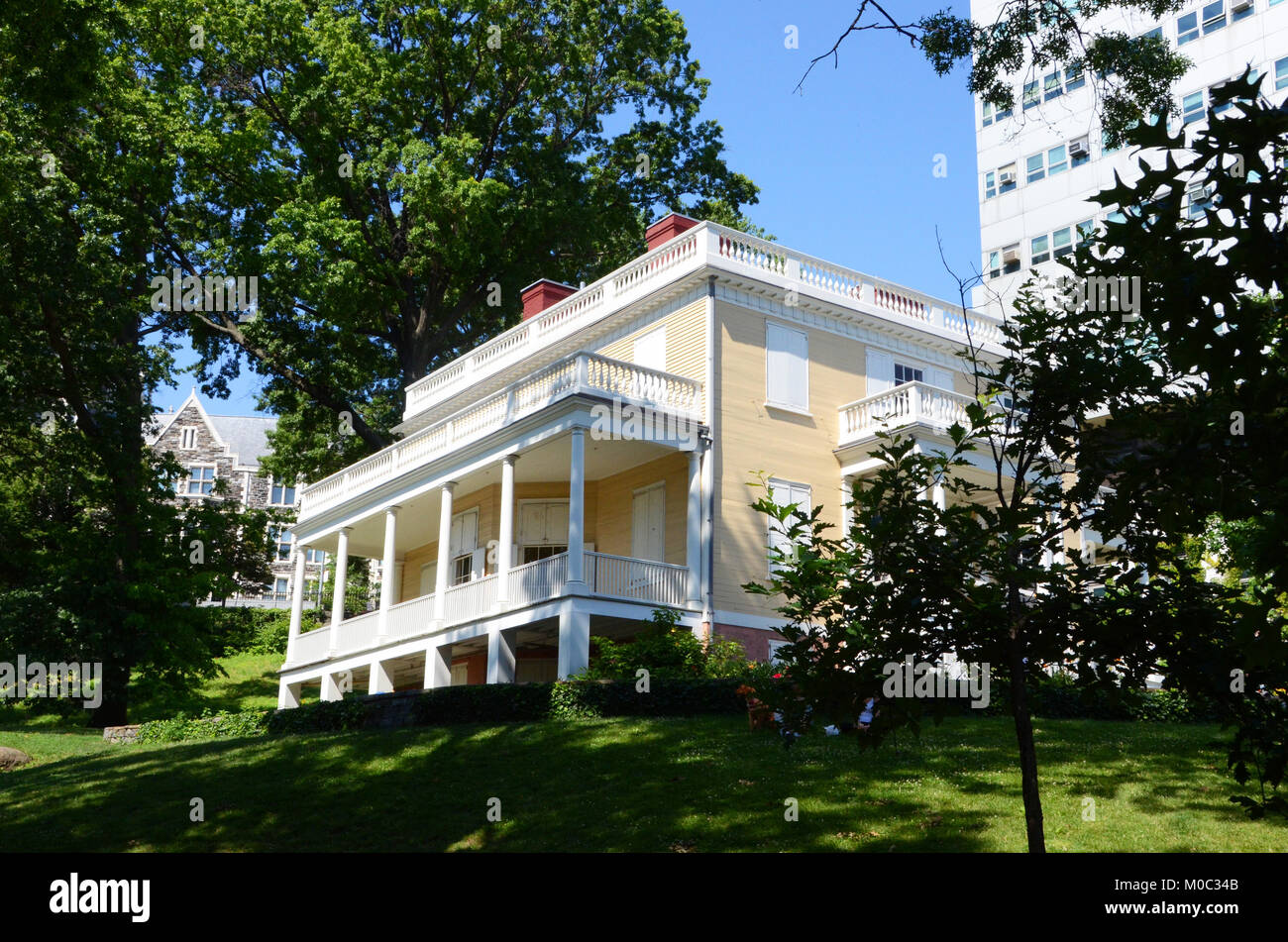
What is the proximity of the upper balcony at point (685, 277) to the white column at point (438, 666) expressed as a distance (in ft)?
26.5

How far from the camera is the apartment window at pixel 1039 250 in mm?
47844

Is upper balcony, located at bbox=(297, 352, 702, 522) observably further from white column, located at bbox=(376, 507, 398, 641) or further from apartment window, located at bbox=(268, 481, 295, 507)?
apartment window, located at bbox=(268, 481, 295, 507)

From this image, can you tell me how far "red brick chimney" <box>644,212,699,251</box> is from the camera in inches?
1163

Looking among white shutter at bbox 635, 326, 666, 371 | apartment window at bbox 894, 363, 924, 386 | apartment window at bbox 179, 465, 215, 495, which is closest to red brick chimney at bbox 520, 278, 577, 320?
white shutter at bbox 635, 326, 666, 371

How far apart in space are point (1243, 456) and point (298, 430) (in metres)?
35.8

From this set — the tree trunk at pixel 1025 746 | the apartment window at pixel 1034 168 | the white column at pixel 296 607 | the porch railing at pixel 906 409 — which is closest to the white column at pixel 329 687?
the white column at pixel 296 607

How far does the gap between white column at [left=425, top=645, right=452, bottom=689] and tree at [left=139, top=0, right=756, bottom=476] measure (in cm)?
1172

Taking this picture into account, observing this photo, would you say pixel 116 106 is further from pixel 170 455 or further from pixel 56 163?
pixel 170 455

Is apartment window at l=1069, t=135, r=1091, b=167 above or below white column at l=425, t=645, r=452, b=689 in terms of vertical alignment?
above

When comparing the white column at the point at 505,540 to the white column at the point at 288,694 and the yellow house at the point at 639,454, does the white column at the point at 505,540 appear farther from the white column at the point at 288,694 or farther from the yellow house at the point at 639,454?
the white column at the point at 288,694

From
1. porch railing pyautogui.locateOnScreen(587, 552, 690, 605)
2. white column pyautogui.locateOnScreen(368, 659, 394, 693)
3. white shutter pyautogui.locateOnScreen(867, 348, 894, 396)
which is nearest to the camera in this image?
porch railing pyautogui.locateOnScreen(587, 552, 690, 605)

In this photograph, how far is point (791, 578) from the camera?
8.67m

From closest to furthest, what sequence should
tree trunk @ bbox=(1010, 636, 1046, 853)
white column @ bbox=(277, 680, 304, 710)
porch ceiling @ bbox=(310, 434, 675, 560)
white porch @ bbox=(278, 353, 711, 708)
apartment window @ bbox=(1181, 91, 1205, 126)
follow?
tree trunk @ bbox=(1010, 636, 1046, 853)
white porch @ bbox=(278, 353, 711, 708)
porch ceiling @ bbox=(310, 434, 675, 560)
white column @ bbox=(277, 680, 304, 710)
apartment window @ bbox=(1181, 91, 1205, 126)
